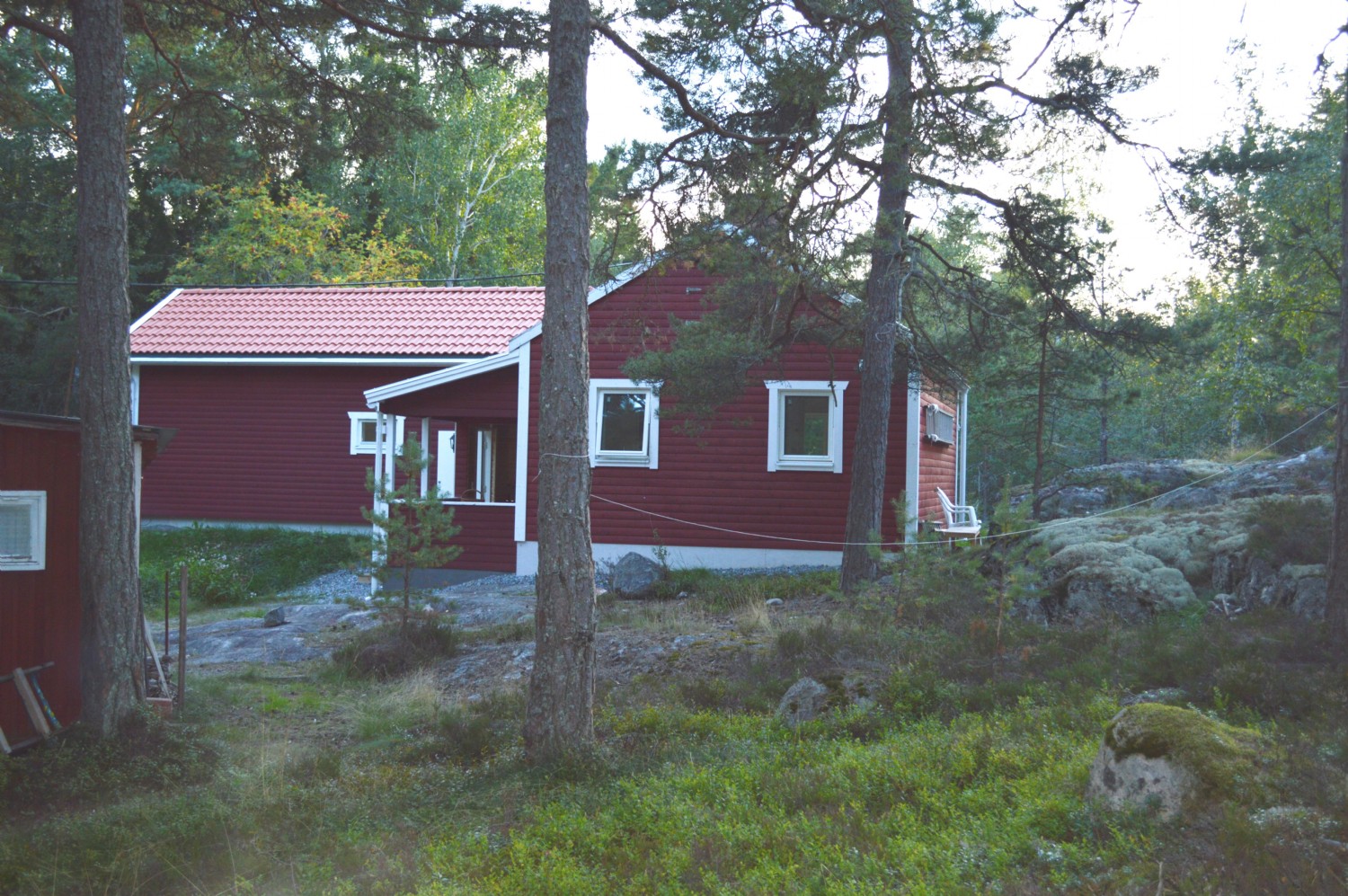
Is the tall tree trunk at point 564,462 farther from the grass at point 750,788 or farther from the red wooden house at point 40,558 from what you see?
the red wooden house at point 40,558

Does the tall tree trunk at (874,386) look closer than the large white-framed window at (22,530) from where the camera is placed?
No

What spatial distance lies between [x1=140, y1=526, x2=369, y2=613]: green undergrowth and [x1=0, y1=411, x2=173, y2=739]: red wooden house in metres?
9.88

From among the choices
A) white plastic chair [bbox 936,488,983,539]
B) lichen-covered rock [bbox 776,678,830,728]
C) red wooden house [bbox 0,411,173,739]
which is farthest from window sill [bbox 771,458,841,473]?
red wooden house [bbox 0,411,173,739]

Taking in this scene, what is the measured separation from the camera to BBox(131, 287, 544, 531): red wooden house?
23.9 metres

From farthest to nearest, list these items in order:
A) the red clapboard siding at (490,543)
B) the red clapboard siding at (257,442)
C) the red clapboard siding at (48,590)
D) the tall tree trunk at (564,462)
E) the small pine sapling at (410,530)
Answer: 1. the red clapboard siding at (257,442)
2. the red clapboard siding at (490,543)
3. the small pine sapling at (410,530)
4. the red clapboard siding at (48,590)
5. the tall tree trunk at (564,462)

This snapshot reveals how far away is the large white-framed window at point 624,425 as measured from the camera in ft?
63.0

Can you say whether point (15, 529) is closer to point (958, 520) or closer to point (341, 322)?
point (341, 322)

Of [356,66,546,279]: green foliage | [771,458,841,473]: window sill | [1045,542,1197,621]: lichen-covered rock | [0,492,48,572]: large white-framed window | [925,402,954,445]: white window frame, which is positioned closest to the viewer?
[0,492,48,572]: large white-framed window

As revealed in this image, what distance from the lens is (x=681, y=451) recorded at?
1925cm

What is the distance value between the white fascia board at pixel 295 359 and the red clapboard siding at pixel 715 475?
4632mm

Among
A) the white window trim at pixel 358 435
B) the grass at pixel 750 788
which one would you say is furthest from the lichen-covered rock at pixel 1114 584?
the white window trim at pixel 358 435

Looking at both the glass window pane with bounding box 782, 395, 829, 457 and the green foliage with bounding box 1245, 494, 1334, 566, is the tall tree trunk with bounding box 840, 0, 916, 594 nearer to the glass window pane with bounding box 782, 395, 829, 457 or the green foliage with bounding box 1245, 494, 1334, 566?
the glass window pane with bounding box 782, 395, 829, 457

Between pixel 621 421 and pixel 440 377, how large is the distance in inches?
129

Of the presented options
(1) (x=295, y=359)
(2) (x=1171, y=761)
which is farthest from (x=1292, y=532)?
(1) (x=295, y=359)
